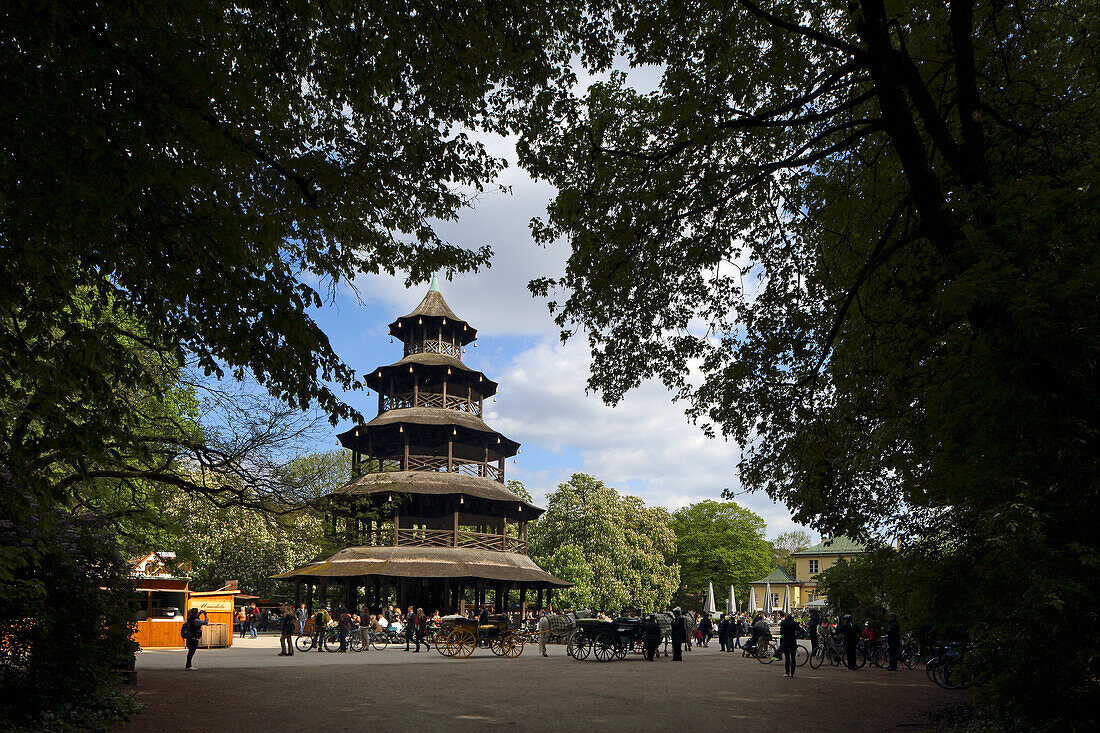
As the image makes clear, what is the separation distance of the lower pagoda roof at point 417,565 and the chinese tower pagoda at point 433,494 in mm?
55

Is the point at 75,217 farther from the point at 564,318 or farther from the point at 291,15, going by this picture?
the point at 564,318

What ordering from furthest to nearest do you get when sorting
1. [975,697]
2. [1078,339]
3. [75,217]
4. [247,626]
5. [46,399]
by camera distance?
1. [247,626]
2. [975,697]
3. [1078,339]
4. [46,399]
5. [75,217]

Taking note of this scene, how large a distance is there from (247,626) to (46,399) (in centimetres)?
4336

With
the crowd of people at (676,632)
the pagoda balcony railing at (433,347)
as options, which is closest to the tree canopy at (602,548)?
the crowd of people at (676,632)

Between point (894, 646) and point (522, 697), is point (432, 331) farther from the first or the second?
point (522, 697)

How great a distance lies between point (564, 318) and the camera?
44.0ft

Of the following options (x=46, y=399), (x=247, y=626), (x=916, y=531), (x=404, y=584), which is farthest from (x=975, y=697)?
(x=247, y=626)

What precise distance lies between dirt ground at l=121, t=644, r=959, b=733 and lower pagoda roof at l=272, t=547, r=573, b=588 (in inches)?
483

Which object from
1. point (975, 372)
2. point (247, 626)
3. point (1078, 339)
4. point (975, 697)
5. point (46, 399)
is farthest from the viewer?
point (247, 626)

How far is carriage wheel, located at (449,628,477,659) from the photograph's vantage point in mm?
26562

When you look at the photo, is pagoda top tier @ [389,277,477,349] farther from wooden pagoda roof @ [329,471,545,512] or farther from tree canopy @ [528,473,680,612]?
tree canopy @ [528,473,680,612]

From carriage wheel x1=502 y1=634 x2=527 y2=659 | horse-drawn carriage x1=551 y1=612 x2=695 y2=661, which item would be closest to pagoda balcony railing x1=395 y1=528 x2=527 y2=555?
carriage wheel x1=502 y1=634 x2=527 y2=659

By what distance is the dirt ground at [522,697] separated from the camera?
38.1 ft

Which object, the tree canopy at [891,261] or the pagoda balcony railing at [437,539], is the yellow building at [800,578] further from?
the tree canopy at [891,261]
